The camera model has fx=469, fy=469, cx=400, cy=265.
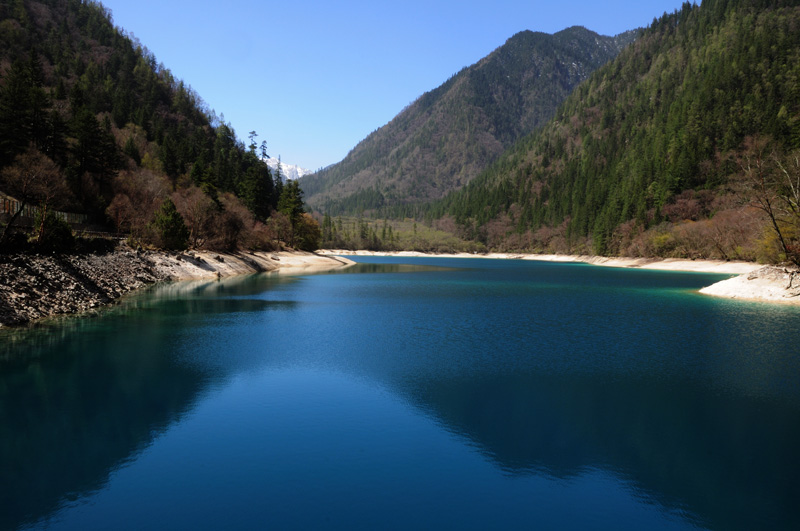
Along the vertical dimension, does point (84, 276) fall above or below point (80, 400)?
above

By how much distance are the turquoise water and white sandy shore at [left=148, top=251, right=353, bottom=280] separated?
38794 mm

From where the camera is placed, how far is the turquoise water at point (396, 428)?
11.0 meters

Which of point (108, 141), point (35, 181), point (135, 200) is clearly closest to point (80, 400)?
point (35, 181)

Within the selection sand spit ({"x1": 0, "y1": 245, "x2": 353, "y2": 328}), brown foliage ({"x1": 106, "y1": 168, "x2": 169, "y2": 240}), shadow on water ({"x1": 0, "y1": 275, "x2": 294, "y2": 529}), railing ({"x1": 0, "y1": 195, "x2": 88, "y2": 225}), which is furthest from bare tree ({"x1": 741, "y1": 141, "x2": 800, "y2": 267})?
brown foliage ({"x1": 106, "y1": 168, "x2": 169, "y2": 240})

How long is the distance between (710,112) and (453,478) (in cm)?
18050

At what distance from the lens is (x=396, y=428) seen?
1595 cm

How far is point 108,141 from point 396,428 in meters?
95.5

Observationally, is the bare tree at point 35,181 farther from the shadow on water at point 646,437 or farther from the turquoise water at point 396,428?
the shadow on water at point 646,437

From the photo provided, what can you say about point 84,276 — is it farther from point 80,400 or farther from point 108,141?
point 108,141

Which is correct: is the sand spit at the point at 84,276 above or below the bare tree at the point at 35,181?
below

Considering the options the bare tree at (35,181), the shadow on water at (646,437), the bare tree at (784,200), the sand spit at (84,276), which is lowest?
the shadow on water at (646,437)

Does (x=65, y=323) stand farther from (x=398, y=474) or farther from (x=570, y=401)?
(x=570, y=401)

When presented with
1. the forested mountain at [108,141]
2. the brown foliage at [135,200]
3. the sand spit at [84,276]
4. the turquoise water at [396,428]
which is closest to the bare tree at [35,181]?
the forested mountain at [108,141]

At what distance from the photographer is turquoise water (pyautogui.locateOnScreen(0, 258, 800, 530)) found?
1103 centimetres
